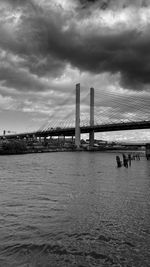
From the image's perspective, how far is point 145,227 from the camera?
851 cm

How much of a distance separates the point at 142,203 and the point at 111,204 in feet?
5.21

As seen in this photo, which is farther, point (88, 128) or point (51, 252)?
point (88, 128)

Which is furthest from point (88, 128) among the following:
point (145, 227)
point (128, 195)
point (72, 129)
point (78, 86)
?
point (145, 227)

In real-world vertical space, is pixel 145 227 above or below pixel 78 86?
below

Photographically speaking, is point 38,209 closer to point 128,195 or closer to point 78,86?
point 128,195

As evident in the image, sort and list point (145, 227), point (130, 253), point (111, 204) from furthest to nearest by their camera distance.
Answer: point (111, 204)
point (145, 227)
point (130, 253)

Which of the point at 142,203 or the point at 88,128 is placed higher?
the point at 88,128

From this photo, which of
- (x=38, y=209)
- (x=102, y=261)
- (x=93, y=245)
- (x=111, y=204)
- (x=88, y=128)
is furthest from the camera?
(x=88, y=128)

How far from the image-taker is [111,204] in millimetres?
11891

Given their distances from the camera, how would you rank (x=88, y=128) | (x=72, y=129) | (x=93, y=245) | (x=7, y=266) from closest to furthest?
1. (x=7, y=266)
2. (x=93, y=245)
3. (x=88, y=128)
4. (x=72, y=129)

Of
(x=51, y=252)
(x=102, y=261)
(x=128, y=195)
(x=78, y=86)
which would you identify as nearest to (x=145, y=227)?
(x=102, y=261)

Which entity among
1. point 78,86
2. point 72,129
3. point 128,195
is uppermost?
point 78,86

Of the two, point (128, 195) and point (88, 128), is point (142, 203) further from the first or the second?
point (88, 128)

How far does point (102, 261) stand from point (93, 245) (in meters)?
0.95
